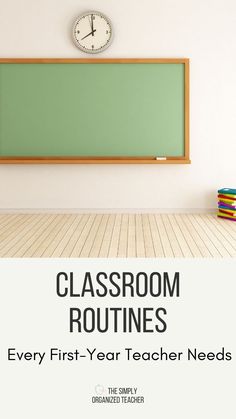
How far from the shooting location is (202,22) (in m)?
6.75

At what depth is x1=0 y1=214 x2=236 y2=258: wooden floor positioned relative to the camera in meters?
5.04

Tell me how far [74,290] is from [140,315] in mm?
278

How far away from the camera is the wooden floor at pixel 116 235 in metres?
5.04

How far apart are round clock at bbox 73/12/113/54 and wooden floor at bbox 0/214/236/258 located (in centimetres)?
189

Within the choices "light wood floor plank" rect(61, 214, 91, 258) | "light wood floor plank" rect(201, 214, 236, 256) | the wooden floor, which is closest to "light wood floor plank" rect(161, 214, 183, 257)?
the wooden floor

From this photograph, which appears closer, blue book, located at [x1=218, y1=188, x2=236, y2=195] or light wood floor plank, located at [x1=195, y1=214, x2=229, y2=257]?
light wood floor plank, located at [x1=195, y1=214, x2=229, y2=257]

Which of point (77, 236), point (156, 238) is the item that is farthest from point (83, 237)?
A: point (156, 238)

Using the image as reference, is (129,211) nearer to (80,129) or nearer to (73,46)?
(80,129)

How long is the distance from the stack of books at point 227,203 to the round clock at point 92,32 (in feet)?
6.87

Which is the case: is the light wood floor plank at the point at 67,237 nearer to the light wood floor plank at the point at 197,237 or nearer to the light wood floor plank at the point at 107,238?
the light wood floor plank at the point at 107,238

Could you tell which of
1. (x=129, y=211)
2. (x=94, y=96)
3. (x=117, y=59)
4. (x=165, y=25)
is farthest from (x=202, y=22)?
(x=129, y=211)

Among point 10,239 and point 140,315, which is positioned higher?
point 140,315

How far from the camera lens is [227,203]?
6.71 metres

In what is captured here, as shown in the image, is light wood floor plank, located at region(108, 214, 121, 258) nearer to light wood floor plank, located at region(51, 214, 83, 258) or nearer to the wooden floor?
the wooden floor
